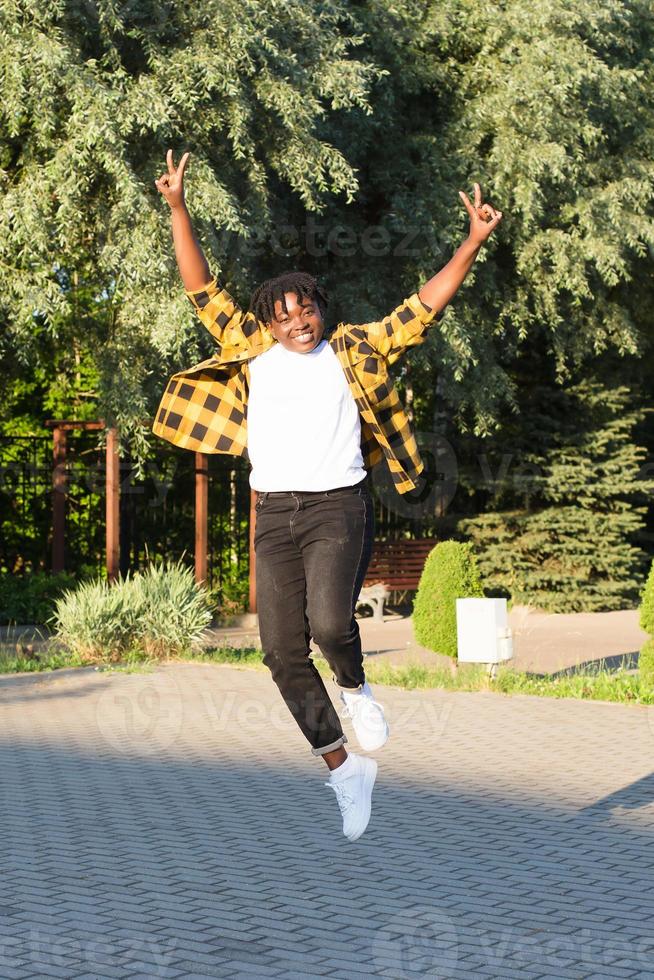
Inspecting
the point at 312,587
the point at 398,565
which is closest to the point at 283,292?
the point at 312,587

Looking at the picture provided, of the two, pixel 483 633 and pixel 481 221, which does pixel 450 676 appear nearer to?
pixel 483 633

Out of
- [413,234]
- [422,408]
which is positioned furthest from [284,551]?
[422,408]

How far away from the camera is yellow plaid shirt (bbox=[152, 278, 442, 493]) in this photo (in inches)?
194

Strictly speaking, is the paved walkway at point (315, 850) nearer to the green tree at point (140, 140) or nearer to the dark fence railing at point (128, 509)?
the green tree at point (140, 140)

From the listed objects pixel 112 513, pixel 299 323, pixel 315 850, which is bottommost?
pixel 315 850

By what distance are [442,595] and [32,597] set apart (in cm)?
687

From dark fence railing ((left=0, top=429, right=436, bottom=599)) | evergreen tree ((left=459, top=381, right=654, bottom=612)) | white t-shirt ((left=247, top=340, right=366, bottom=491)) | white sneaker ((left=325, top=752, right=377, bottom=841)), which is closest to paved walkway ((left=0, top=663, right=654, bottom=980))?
white sneaker ((left=325, top=752, right=377, bottom=841))

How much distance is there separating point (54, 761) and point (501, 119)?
10374mm

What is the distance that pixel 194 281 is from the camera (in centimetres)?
512

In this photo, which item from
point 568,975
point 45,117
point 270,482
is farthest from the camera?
point 45,117

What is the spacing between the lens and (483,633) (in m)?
10.2

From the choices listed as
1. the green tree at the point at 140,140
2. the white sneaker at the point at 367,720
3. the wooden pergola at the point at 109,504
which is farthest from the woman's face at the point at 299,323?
the wooden pergola at the point at 109,504

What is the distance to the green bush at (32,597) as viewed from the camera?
53.8 ft

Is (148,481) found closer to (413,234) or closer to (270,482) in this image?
(413,234)
